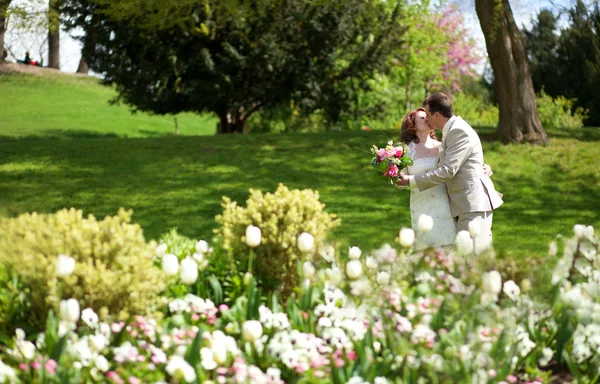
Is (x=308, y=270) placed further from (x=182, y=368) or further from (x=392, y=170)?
(x=392, y=170)

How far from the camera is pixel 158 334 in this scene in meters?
3.72

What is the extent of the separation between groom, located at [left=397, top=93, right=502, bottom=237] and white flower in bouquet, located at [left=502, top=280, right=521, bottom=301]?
5.85ft

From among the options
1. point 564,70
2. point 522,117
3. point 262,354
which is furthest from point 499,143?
point 262,354

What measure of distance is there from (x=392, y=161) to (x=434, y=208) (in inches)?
23.6

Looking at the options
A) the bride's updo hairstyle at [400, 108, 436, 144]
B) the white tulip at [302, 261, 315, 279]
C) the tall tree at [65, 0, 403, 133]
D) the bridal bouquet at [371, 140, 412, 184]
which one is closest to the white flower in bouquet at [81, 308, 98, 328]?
the white tulip at [302, 261, 315, 279]

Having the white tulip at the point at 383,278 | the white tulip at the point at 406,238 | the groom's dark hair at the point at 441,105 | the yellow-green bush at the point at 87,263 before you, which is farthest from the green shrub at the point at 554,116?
the yellow-green bush at the point at 87,263

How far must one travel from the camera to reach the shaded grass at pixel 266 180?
10.9m

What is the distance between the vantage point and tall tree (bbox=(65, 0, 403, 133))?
18266 mm

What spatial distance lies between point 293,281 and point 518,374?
1.61 meters

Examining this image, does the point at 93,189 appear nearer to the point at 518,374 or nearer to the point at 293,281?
the point at 293,281

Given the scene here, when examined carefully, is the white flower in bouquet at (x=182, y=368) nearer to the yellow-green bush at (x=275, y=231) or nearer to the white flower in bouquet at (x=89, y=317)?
the white flower in bouquet at (x=89, y=317)

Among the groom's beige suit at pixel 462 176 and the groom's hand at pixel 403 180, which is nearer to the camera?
the groom's beige suit at pixel 462 176

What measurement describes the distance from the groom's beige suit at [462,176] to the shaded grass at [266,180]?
358 cm

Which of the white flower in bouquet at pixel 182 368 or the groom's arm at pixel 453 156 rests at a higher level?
the groom's arm at pixel 453 156
